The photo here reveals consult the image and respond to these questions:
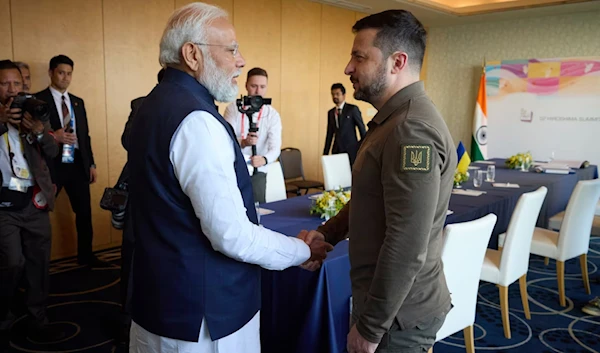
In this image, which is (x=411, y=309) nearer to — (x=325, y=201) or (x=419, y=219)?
(x=419, y=219)

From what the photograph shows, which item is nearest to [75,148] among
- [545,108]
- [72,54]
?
[72,54]

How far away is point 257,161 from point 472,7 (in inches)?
217

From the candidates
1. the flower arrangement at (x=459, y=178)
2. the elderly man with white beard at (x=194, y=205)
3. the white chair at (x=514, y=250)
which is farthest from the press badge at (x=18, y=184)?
the flower arrangement at (x=459, y=178)

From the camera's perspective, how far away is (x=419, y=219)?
126 cm

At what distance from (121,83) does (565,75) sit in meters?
6.39

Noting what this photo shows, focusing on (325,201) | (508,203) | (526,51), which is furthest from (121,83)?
(526,51)

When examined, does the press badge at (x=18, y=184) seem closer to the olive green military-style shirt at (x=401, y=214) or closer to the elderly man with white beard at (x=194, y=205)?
the elderly man with white beard at (x=194, y=205)

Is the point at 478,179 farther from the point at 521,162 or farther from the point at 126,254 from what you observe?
the point at 126,254

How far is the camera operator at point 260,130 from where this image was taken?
158 inches

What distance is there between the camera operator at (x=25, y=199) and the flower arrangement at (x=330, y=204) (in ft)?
5.27

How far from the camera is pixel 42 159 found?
9.63 ft

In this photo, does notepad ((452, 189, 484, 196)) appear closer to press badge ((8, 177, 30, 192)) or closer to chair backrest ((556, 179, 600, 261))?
chair backrest ((556, 179, 600, 261))

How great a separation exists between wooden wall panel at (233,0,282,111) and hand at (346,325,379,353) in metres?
4.98

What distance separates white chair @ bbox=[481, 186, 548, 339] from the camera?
3004 mm
